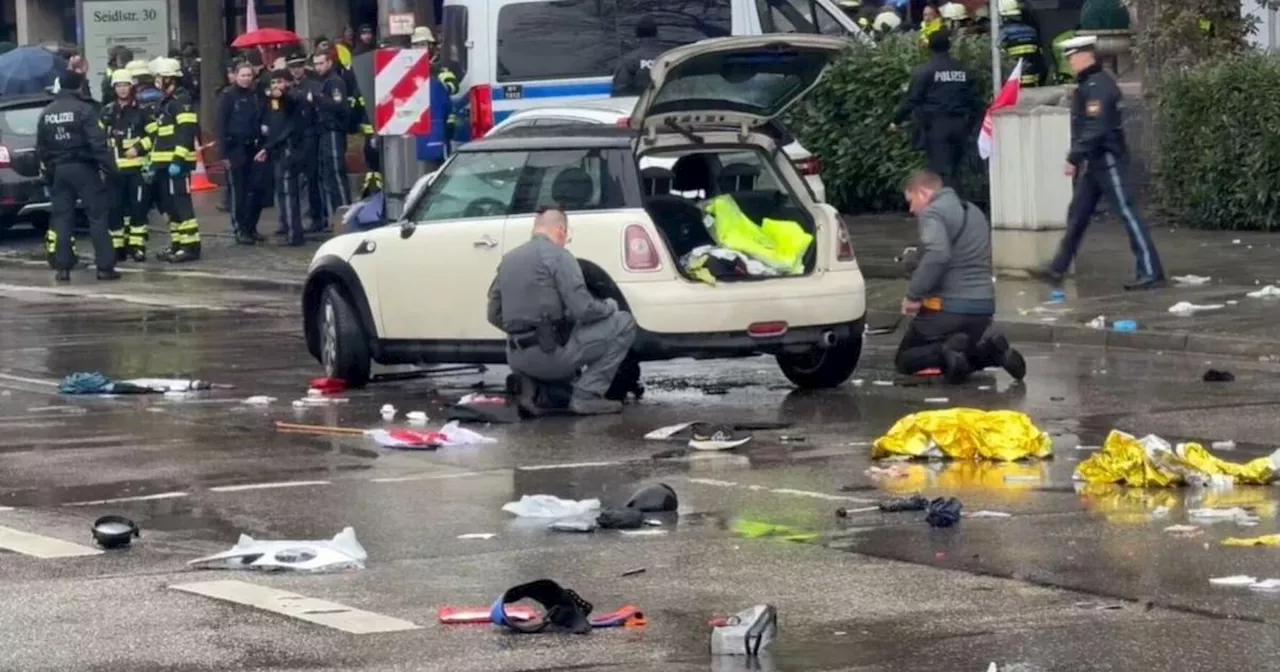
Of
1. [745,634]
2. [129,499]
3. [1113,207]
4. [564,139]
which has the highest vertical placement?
[564,139]

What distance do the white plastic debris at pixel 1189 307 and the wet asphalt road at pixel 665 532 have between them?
1080 millimetres

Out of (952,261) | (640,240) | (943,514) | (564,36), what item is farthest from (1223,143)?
(943,514)

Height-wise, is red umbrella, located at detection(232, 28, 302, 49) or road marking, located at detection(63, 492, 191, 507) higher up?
red umbrella, located at detection(232, 28, 302, 49)

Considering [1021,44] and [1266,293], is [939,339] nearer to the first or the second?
[1266,293]

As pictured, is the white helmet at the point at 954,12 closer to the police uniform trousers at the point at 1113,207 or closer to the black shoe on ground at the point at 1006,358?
the police uniform trousers at the point at 1113,207

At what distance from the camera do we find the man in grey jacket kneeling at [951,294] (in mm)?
13867

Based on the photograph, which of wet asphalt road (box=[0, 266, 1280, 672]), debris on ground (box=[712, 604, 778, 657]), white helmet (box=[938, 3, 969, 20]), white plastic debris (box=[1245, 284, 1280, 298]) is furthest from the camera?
white helmet (box=[938, 3, 969, 20])

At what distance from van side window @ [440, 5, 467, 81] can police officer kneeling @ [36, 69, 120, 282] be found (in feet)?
10.7

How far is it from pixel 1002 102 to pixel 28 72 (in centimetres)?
1629

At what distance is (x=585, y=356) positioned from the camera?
1287 centimetres

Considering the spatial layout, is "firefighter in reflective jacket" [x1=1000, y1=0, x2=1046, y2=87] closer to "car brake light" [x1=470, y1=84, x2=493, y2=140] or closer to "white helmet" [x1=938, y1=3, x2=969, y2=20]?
"white helmet" [x1=938, y1=3, x2=969, y2=20]

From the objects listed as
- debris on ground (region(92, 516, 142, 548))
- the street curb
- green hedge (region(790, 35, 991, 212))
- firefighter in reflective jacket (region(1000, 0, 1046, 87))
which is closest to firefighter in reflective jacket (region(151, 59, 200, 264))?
green hedge (region(790, 35, 991, 212))

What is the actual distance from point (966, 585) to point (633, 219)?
5.30 m

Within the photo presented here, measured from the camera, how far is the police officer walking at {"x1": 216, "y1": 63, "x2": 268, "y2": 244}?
2553 cm
